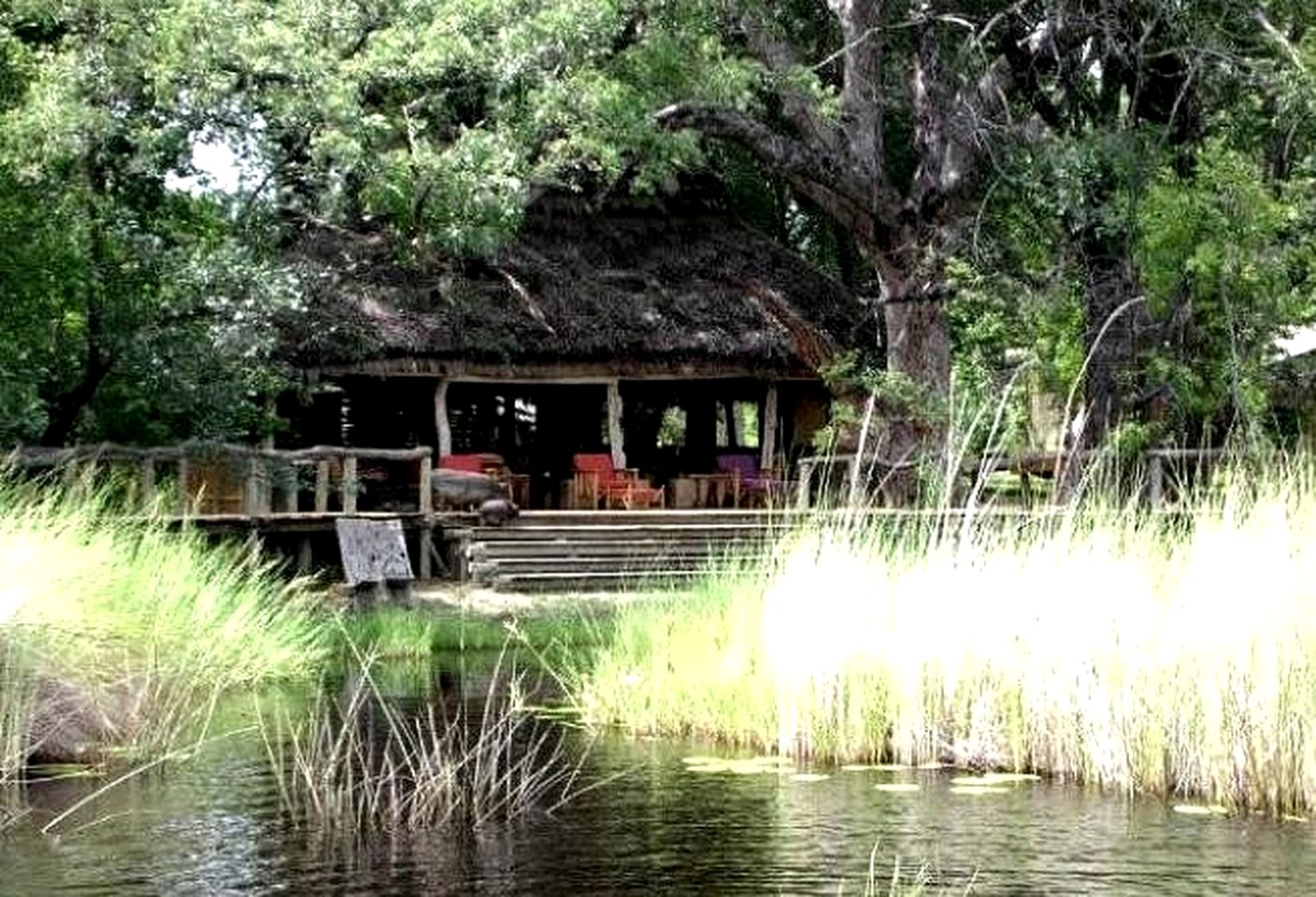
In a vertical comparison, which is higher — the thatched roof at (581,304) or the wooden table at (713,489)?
the thatched roof at (581,304)

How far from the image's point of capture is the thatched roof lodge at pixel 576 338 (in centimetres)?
2344

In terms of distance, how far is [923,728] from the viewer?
877cm

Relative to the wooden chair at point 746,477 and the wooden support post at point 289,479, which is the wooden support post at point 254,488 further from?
the wooden chair at point 746,477

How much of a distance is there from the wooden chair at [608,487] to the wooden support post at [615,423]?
38 cm

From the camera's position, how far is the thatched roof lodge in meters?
23.4

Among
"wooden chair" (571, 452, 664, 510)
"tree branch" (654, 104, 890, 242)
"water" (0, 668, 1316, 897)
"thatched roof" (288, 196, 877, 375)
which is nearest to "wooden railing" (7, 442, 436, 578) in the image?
"thatched roof" (288, 196, 877, 375)

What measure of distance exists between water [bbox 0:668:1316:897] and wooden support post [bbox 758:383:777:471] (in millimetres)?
17391

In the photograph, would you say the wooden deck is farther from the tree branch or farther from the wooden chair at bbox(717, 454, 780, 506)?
the tree branch

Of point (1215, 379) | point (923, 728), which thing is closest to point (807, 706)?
point (923, 728)

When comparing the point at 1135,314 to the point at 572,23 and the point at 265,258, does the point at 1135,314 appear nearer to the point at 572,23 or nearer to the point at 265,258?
the point at 572,23

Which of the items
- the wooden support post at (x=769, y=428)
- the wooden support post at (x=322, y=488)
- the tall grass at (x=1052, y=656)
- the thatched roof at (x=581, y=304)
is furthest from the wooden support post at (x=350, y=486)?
the tall grass at (x=1052, y=656)

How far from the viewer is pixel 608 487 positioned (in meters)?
23.6

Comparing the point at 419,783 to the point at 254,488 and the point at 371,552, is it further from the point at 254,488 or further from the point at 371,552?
the point at 254,488

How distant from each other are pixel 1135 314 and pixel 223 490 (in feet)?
30.6
